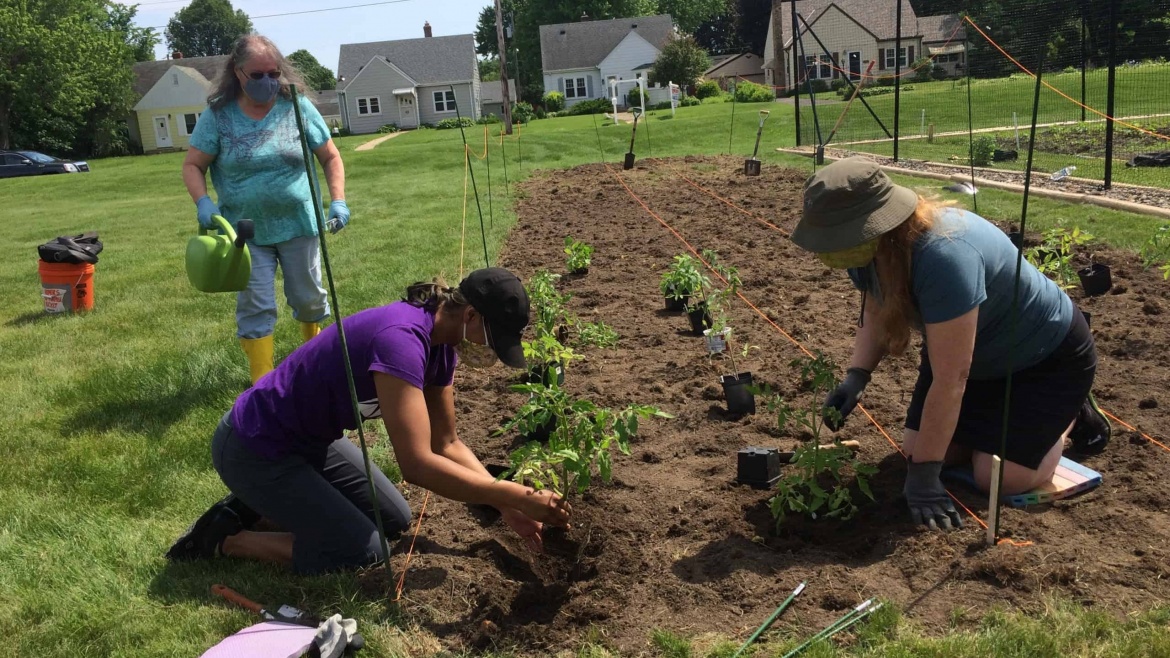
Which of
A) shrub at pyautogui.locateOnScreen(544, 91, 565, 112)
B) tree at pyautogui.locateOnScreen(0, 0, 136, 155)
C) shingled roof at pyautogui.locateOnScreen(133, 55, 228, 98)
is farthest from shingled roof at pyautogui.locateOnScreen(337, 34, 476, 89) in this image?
tree at pyautogui.locateOnScreen(0, 0, 136, 155)

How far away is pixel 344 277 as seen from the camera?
8180 mm

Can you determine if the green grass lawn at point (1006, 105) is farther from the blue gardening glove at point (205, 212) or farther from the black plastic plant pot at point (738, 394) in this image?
the blue gardening glove at point (205, 212)

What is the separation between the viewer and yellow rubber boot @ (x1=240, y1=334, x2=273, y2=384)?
474 centimetres

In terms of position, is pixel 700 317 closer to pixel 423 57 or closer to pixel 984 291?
pixel 984 291

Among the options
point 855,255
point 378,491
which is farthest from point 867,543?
point 378,491

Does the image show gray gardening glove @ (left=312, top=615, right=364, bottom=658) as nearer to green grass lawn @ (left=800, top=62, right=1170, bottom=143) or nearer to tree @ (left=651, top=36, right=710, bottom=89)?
green grass lawn @ (left=800, top=62, right=1170, bottom=143)

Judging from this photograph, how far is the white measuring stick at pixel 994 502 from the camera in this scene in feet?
8.80

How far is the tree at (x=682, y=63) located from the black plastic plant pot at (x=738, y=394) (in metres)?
43.4

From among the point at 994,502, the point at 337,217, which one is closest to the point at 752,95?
the point at 337,217

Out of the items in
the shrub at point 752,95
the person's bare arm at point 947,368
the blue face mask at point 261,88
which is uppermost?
the shrub at point 752,95

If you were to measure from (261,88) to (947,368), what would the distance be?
347 centimetres

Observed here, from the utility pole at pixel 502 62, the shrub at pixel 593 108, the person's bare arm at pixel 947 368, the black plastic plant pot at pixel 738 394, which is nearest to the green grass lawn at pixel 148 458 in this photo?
the person's bare arm at pixel 947 368

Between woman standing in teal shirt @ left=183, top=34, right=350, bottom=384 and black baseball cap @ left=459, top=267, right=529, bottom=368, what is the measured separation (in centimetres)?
220

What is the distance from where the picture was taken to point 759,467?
11.6 feet
